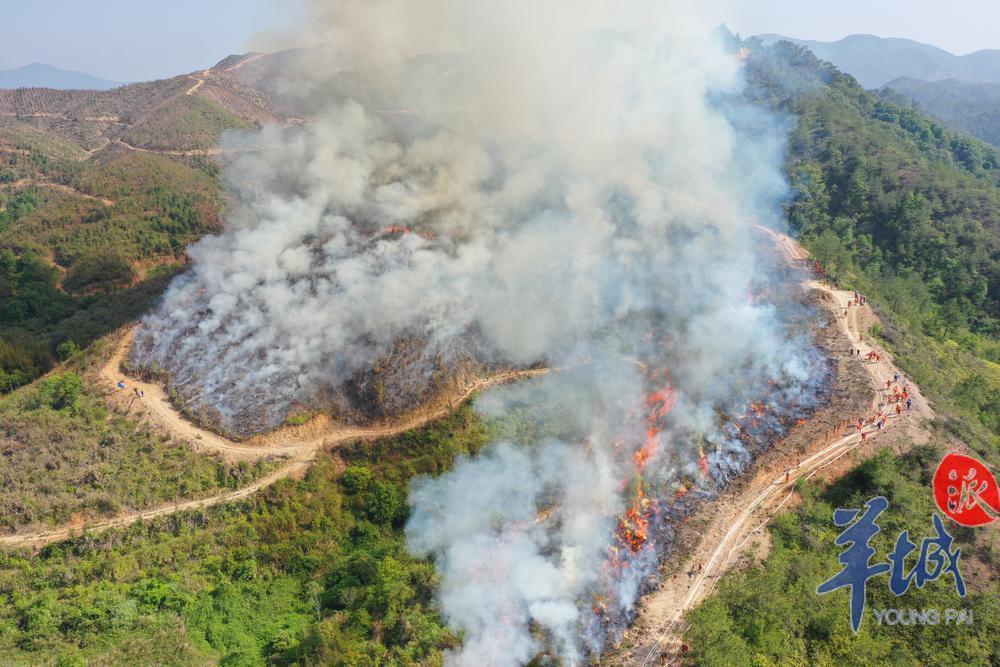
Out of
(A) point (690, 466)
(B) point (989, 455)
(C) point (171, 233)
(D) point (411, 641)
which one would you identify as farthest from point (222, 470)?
(C) point (171, 233)

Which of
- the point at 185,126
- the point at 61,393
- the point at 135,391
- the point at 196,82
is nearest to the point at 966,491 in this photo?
the point at 135,391

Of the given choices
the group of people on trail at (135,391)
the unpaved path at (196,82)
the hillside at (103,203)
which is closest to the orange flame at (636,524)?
the group of people on trail at (135,391)

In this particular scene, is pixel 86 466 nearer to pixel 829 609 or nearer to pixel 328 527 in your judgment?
pixel 328 527

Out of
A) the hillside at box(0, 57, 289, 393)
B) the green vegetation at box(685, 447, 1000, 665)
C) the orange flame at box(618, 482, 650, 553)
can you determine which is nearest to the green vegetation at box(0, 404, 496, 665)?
the orange flame at box(618, 482, 650, 553)

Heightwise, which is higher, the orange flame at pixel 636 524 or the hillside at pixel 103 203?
the hillside at pixel 103 203

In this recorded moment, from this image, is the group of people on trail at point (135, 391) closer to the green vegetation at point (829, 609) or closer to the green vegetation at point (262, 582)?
the green vegetation at point (262, 582)

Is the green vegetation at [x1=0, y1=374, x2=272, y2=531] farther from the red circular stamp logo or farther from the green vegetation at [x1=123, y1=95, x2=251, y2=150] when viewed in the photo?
the green vegetation at [x1=123, y1=95, x2=251, y2=150]
